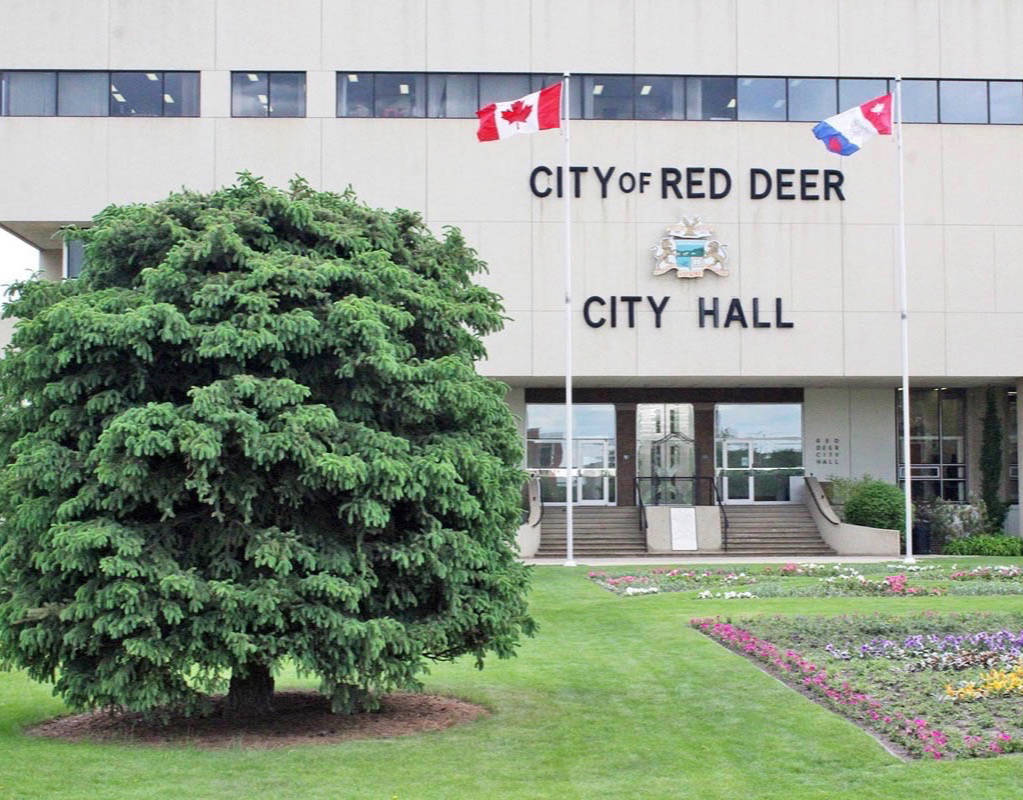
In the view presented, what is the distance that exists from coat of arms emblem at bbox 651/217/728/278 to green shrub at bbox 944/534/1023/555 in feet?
31.8

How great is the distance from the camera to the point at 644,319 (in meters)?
34.7

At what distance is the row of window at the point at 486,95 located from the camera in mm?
34531

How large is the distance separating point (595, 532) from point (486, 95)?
1236 centimetres

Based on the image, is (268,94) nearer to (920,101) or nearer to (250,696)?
(920,101)

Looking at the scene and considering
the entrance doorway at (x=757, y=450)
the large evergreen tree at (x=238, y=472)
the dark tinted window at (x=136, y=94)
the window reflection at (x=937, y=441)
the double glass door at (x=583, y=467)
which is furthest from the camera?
the window reflection at (x=937, y=441)

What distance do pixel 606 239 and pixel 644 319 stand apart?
7.90 ft

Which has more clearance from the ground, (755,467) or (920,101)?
(920,101)

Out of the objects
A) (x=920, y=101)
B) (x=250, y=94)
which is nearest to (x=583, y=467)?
(x=920, y=101)

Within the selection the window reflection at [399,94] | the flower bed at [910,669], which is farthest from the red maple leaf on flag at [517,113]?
the flower bed at [910,669]

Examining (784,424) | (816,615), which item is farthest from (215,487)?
(784,424)

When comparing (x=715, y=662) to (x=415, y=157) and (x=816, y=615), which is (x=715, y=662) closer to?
(x=816, y=615)

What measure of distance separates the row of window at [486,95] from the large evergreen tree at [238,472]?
2426 cm

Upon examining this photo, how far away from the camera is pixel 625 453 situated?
38.6m

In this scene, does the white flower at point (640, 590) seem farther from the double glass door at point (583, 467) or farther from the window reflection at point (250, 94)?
the window reflection at point (250, 94)
